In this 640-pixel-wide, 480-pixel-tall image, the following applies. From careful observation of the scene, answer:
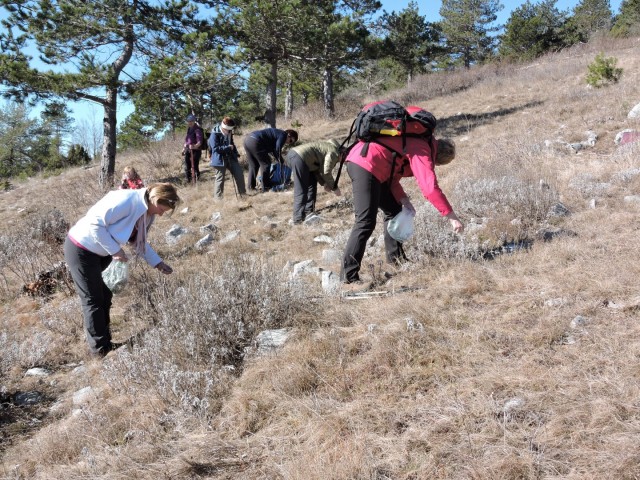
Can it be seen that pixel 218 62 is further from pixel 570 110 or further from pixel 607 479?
pixel 607 479

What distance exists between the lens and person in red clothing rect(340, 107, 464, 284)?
133 inches

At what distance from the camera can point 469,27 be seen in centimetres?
2905

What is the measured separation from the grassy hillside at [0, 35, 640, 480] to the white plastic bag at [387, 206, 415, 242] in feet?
0.91

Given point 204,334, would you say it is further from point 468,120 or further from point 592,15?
point 592,15

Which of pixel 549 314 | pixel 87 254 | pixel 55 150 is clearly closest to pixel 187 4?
pixel 87 254

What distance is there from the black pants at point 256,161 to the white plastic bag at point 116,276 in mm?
4681

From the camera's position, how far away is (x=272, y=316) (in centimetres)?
334

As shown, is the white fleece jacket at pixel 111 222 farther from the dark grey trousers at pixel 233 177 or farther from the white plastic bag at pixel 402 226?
the dark grey trousers at pixel 233 177

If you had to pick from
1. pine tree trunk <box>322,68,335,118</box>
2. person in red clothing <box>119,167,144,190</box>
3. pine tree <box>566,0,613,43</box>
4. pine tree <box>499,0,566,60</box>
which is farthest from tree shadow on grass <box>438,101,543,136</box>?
pine tree <box>566,0,613,43</box>

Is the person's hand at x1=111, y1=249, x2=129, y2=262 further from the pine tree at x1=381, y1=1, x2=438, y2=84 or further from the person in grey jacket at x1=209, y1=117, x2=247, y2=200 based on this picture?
the pine tree at x1=381, y1=1, x2=438, y2=84

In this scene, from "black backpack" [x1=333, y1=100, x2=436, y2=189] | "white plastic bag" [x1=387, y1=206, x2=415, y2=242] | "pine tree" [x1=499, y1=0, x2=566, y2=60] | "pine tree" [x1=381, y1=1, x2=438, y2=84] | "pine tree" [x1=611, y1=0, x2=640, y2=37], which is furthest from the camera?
Answer: "pine tree" [x1=499, y1=0, x2=566, y2=60]

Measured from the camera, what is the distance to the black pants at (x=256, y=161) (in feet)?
26.4

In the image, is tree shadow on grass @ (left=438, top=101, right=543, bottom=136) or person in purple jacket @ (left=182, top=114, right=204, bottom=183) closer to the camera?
person in purple jacket @ (left=182, top=114, right=204, bottom=183)

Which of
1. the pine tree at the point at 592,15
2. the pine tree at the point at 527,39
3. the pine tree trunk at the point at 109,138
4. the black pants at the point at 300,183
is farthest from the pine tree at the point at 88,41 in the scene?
the pine tree at the point at 592,15
